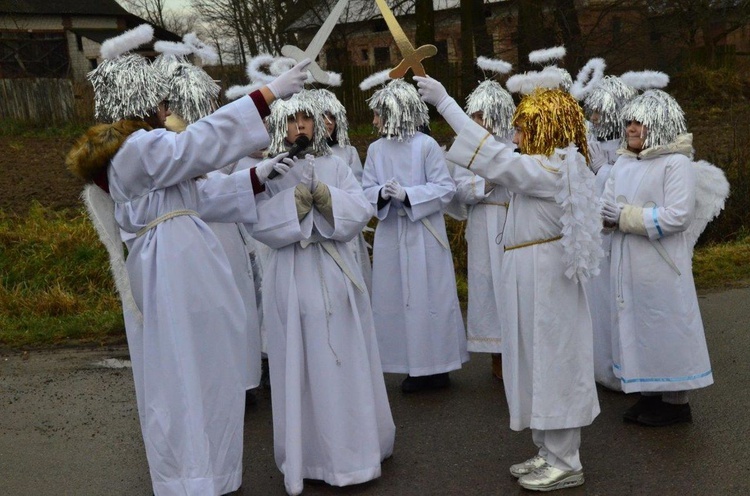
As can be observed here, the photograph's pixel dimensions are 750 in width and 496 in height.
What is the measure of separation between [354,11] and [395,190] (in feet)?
54.8

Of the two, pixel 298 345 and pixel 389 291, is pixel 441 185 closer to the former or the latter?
pixel 389 291

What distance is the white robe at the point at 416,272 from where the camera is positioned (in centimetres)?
659

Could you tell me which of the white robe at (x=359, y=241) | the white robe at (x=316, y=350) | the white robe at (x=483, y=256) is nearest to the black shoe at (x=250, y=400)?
the white robe at (x=359, y=241)

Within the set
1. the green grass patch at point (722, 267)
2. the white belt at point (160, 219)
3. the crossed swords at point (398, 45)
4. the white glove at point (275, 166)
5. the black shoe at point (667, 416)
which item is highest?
the crossed swords at point (398, 45)

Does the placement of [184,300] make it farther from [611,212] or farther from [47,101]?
[47,101]

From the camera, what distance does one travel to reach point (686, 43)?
15570mm

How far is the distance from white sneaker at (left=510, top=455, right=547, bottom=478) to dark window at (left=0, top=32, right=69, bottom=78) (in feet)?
92.2

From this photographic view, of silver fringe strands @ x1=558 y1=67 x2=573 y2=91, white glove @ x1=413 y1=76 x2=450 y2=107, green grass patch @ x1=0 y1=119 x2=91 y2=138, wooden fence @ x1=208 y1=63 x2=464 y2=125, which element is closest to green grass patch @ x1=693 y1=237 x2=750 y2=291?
silver fringe strands @ x1=558 y1=67 x2=573 y2=91

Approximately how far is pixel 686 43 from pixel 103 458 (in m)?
13.2

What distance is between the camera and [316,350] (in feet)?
16.0

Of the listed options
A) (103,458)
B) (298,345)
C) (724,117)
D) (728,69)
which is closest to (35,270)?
(103,458)

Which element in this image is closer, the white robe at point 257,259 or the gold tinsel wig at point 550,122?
the gold tinsel wig at point 550,122

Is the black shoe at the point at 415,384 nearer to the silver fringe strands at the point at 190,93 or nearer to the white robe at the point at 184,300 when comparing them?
the white robe at the point at 184,300

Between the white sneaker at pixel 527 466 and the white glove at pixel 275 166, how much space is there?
2.02m
